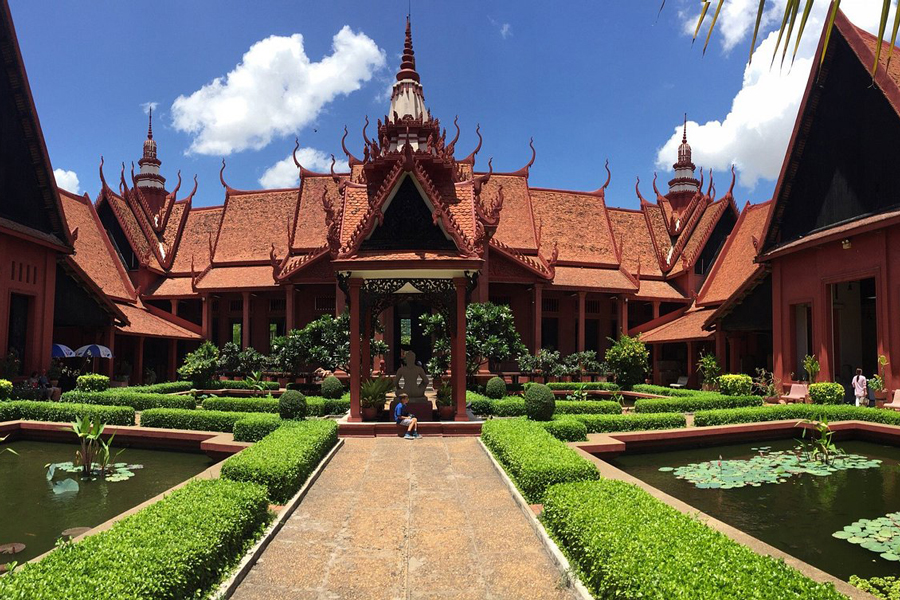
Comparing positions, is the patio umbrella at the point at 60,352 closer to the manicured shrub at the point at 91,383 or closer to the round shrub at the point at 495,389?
the manicured shrub at the point at 91,383

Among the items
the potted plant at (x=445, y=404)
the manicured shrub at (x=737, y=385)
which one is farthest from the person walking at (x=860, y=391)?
the potted plant at (x=445, y=404)

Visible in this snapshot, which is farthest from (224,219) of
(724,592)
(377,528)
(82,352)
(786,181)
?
(724,592)

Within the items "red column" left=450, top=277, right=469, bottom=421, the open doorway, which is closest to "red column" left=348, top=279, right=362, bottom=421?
"red column" left=450, top=277, right=469, bottom=421

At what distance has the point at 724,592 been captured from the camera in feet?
10.3

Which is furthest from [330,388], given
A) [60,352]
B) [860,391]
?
[860,391]

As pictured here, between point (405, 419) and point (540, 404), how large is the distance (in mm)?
2369

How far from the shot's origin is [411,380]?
1193 cm

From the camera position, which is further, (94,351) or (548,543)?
(94,351)

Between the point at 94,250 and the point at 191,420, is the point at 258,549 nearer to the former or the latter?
the point at 191,420

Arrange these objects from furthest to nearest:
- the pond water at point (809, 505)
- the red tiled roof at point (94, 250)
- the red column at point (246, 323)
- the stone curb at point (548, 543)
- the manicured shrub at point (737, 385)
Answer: the red column at point (246, 323), the red tiled roof at point (94, 250), the manicured shrub at point (737, 385), the pond water at point (809, 505), the stone curb at point (548, 543)

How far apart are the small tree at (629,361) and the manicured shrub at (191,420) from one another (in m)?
13.0

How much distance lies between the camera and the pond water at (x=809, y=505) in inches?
215

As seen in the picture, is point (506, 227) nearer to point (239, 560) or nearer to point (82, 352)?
point (82, 352)

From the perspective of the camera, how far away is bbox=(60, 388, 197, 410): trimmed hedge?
13523 mm
